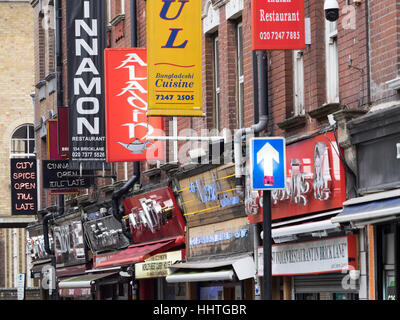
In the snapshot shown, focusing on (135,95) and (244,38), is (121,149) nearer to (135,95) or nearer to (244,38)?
(135,95)

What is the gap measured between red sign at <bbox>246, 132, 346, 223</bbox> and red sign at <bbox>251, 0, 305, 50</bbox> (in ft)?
4.75

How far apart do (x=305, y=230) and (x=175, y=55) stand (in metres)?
4.44

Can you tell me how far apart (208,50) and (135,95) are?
2.04 m

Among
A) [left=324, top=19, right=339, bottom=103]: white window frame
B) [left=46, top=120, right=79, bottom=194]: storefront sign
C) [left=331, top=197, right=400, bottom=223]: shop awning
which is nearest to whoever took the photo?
[left=331, top=197, right=400, bottom=223]: shop awning

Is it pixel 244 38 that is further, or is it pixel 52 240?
pixel 52 240

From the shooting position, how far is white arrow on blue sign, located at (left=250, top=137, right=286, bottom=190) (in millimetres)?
11234

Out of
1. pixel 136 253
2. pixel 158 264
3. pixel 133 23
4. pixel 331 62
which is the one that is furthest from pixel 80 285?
pixel 331 62

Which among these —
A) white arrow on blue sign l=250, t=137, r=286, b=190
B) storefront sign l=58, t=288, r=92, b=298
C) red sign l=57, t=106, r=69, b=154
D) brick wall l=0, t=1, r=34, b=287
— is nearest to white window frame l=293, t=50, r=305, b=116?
white arrow on blue sign l=250, t=137, r=286, b=190

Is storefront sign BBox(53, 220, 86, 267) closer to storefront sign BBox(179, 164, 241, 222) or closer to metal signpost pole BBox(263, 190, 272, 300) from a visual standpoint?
storefront sign BBox(179, 164, 241, 222)

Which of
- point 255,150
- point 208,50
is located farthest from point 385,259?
point 208,50

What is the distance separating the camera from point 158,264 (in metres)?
22.4

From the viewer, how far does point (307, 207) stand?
15102mm

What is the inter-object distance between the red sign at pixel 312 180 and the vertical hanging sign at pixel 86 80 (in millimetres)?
9173

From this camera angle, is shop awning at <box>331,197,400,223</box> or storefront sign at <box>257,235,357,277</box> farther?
storefront sign at <box>257,235,357,277</box>
